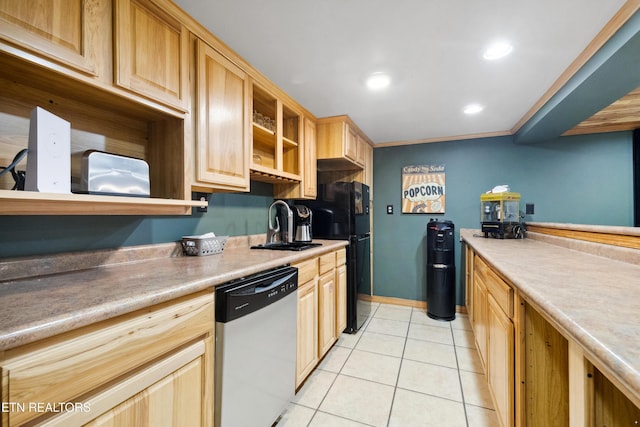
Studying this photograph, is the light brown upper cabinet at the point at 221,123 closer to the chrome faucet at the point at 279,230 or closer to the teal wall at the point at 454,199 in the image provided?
the teal wall at the point at 454,199

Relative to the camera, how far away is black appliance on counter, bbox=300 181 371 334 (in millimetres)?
2572

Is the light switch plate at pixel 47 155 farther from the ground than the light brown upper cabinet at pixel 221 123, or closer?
closer

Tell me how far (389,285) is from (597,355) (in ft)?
10.3

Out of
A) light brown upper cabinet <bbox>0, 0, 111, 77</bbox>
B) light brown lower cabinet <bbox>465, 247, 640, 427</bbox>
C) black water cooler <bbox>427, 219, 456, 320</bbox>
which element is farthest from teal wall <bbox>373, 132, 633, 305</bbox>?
light brown upper cabinet <bbox>0, 0, 111, 77</bbox>

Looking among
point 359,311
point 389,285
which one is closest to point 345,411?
point 359,311

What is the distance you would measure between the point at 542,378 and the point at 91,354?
1.53m

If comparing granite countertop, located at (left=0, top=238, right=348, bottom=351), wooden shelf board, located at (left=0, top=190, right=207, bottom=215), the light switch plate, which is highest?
the light switch plate

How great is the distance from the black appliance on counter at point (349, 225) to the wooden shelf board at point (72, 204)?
5.05ft

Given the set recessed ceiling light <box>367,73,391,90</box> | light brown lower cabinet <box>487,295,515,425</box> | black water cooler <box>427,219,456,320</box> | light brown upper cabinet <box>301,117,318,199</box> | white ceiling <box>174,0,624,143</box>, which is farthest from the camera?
black water cooler <box>427,219,456,320</box>

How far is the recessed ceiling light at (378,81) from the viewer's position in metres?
1.85

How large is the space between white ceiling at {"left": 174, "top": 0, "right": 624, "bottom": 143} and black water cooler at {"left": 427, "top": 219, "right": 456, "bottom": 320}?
132 cm

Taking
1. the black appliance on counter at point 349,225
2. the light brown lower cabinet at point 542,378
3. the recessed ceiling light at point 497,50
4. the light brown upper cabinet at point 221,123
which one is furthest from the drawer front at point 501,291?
the light brown upper cabinet at point 221,123

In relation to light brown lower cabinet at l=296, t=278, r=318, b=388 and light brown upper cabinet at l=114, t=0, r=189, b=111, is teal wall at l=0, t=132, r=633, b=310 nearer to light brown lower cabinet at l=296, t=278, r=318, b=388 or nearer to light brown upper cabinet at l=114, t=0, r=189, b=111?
light brown upper cabinet at l=114, t=0, r=189, b=111

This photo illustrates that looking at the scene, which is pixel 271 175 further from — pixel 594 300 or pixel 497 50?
pixel 594 300
